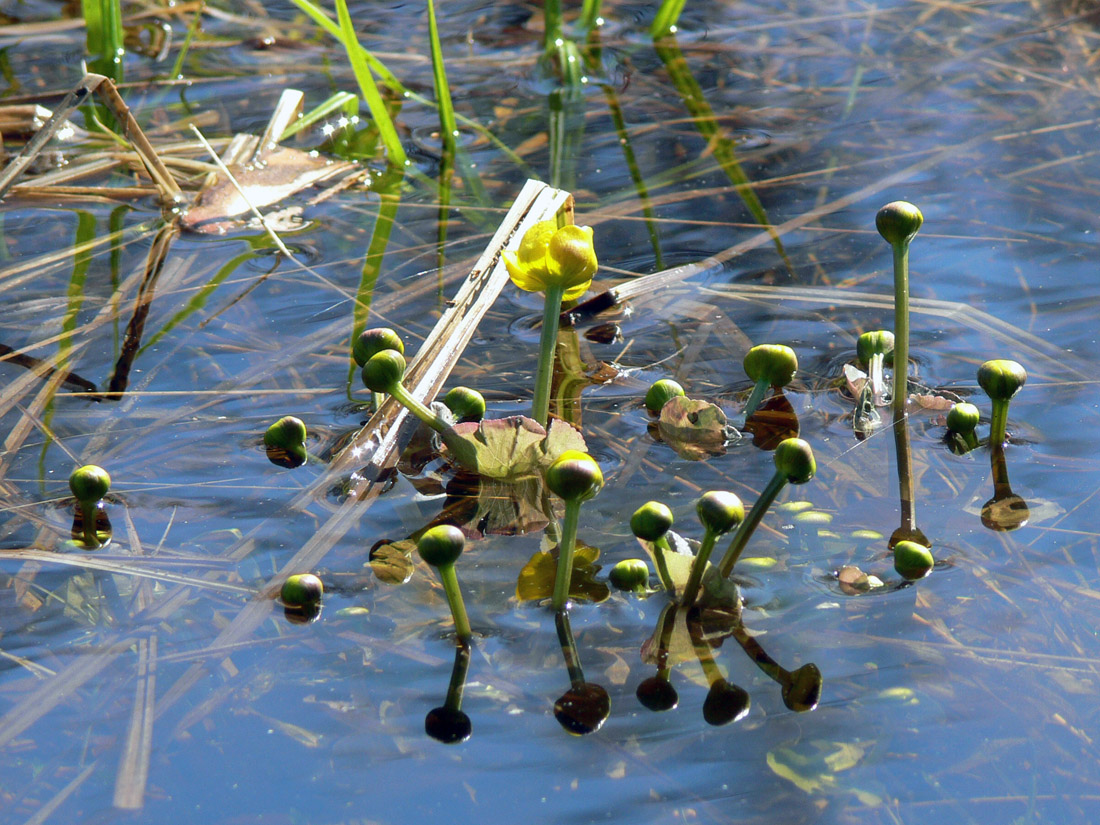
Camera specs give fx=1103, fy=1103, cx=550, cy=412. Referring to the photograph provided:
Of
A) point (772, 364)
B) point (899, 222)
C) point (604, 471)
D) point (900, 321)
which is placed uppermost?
point (899, 222)

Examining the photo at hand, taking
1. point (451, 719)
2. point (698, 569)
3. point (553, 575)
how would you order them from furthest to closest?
1. point (553, 575)
2. point (698, 569)
3. point (451, 719)

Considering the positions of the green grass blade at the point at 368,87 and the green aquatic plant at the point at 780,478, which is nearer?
the green aquatic plant at the point at 780,478

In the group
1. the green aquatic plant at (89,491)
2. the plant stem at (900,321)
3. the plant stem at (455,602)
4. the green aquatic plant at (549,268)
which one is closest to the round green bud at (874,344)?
the plant stem at (900,321)

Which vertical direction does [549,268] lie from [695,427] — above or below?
above

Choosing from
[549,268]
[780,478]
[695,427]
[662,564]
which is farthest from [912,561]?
[549,268]

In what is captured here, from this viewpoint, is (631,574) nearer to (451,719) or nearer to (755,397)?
(451,719)

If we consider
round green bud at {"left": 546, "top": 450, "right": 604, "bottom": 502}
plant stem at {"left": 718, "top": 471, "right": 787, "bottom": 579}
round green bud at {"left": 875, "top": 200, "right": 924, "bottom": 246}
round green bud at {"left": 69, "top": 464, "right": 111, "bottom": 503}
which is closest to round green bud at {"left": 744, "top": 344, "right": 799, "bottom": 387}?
round green bud at {"left": 875, "top": 200, "right": 924, "bottom": 246}

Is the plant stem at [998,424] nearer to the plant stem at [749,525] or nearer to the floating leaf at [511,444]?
the plant stem at [749,525]
